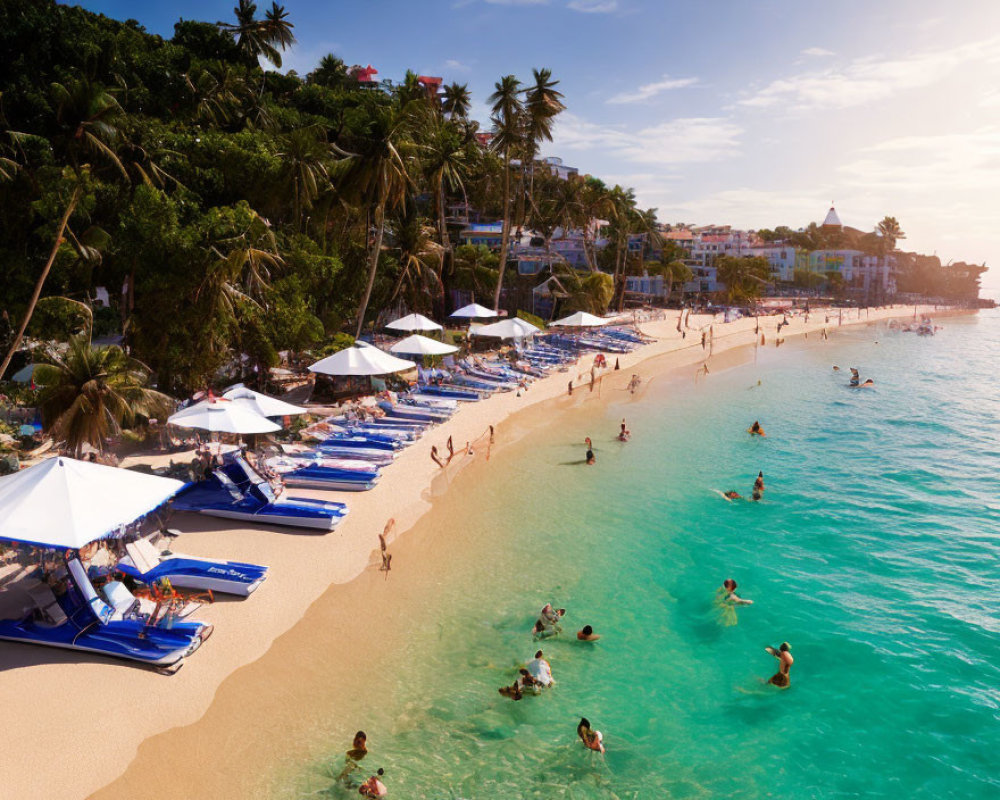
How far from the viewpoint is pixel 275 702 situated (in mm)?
10172

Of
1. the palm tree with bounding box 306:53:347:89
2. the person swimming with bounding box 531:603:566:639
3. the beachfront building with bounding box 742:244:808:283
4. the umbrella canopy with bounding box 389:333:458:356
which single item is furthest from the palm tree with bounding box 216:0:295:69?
the beachfront building with bounding box 742:244:808:283

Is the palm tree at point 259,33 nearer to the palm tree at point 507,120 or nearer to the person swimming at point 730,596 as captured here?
the palm tree at point 507,120

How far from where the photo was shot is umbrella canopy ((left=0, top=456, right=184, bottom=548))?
33.5 feet

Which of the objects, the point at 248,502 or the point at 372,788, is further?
the point at 248,502

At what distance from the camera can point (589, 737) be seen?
965 centimetres

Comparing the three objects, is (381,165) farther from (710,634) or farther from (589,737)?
(589,737)

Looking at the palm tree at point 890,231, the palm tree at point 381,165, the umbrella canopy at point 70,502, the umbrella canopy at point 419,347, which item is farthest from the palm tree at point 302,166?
the palm tree at point 890,231

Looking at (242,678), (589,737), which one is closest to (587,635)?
(589,737)

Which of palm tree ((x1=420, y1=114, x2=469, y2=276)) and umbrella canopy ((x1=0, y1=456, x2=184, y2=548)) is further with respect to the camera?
palm tree ((x1=420, y1=114, x2=469, y2=276))

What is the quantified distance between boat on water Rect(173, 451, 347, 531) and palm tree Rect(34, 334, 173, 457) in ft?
8.05

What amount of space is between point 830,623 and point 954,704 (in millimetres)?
2607

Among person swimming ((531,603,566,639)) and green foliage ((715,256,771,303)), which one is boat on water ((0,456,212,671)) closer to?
person swimming ((531,603,566,639))

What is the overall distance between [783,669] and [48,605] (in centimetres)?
1297

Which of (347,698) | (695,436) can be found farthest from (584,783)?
(695,436)
